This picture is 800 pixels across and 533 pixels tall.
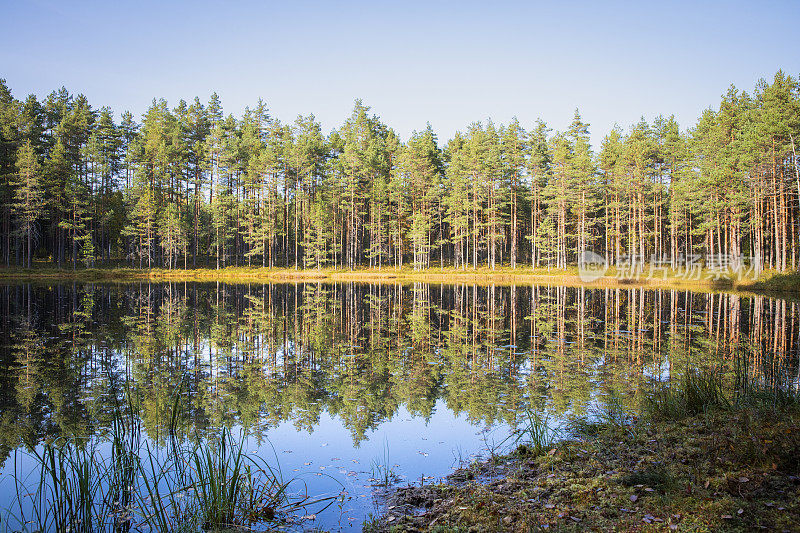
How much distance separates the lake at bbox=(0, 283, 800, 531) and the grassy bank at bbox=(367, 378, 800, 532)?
30.5 inches

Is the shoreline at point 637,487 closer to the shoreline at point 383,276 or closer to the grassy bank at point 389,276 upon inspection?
the shoreline at point 383,276

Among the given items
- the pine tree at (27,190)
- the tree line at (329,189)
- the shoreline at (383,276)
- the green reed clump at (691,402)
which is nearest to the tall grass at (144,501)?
the green reed clump at (691,402)

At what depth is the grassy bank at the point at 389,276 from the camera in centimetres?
4516

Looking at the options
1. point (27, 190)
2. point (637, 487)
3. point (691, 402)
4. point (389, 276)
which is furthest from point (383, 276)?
point (637, 487)

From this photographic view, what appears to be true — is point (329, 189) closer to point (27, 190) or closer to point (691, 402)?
point (27, 190)

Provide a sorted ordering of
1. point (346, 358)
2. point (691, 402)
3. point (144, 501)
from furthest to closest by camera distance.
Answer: point (346, 358) < point (691, 402) < point (144, 501)

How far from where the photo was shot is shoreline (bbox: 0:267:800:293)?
44438 mm

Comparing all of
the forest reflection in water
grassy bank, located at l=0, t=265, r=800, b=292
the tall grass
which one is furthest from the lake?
grassy bank, located at l=0, t=265, r=800, b=292

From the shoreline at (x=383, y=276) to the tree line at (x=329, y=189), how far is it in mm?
2834

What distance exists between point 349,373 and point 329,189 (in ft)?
174

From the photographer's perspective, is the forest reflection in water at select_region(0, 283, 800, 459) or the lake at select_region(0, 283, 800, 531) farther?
the forest reflection in water at select_region(0, 283, 800, 459)

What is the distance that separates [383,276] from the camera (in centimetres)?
5528

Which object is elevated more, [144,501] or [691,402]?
[691,402]

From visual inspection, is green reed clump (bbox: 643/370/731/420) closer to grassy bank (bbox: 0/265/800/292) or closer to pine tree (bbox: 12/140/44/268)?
grassy bank (bbox: 0/265/800/292)
